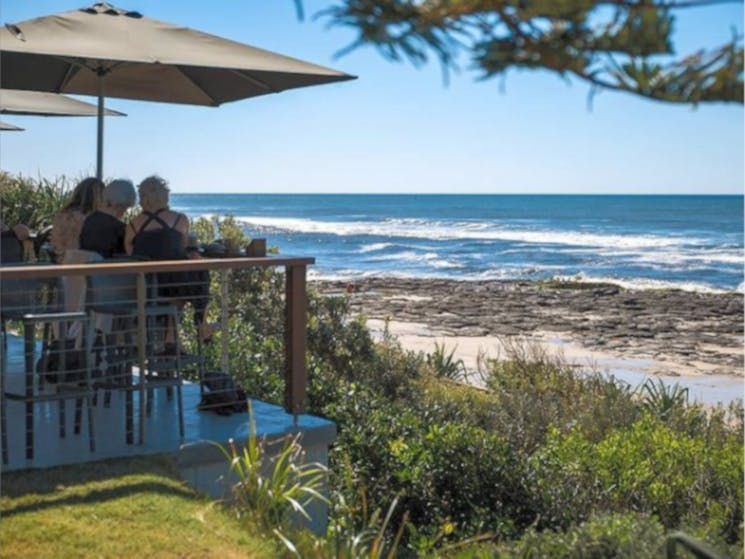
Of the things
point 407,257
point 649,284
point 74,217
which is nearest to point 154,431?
point 74,217

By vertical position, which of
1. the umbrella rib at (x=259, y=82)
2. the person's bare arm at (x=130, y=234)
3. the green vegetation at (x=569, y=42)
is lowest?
the person's bare arm at (x=130, y=234)

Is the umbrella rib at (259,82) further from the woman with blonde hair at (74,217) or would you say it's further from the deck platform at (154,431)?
the deck platform at (154,431)

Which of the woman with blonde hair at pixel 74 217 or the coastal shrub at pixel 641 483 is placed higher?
the woman with blonde hair at pixel 74 217

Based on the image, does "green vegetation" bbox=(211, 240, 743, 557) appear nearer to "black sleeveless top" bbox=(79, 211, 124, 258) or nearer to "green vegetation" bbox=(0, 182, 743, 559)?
"green vegetation" bbox=(0, 182, 743, 559)

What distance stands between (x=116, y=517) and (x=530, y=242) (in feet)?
167

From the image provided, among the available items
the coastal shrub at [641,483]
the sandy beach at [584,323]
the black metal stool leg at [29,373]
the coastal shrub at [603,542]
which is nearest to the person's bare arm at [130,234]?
the black metal stool leg at [29,373]

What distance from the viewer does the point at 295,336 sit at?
6680mm

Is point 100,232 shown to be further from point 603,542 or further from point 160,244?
point 603,542

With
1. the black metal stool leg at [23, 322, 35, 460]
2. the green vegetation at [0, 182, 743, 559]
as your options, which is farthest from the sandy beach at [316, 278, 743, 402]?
the black metal stool leg at [23, 322, 35, 460]

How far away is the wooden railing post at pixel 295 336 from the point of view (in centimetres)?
665

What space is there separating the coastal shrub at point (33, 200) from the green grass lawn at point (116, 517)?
8620 millimetres

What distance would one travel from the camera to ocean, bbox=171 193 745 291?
38938mm

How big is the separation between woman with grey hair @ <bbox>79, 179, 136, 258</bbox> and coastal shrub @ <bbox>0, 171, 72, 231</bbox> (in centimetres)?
709

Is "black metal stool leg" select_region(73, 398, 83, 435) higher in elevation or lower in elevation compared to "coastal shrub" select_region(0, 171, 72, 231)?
lower
